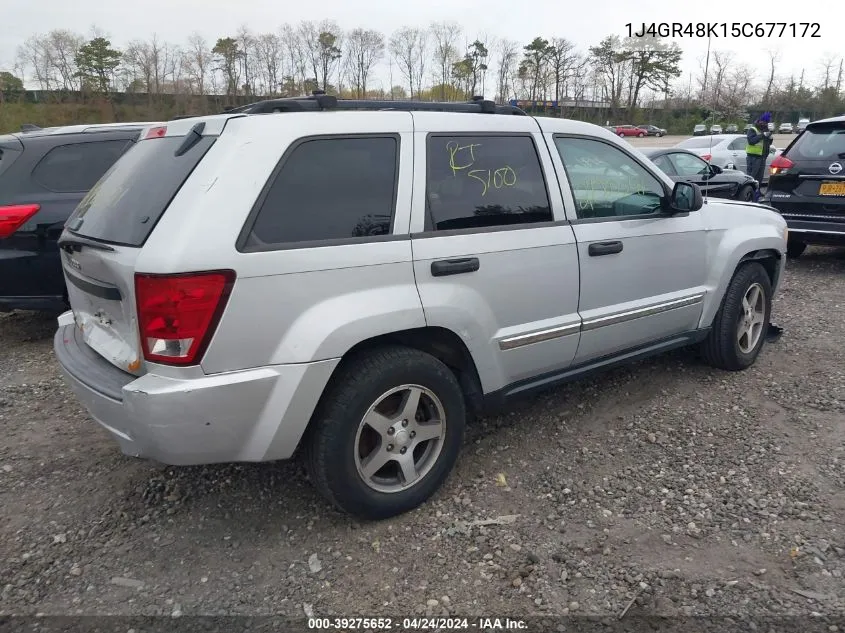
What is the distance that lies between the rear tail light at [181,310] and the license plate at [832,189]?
24.7 feet

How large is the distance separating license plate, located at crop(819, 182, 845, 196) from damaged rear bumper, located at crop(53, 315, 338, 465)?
7214mm

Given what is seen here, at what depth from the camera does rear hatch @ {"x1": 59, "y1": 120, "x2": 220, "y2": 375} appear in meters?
2.52

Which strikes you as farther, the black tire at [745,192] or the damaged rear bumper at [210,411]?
the black tire at [745,192]

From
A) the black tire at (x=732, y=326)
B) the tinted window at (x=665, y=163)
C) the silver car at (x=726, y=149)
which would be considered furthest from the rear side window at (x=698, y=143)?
the black tire at (x=732, y=326)

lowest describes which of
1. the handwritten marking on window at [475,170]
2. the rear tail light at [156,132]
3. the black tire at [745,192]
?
the black tire at [745,192]

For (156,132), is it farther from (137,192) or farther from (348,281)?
(348,281)

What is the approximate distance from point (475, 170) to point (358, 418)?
1344 mm

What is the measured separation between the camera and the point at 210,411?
2422mm

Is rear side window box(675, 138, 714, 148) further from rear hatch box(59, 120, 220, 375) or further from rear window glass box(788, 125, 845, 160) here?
rear hatch box(59, 120, 220, 375)

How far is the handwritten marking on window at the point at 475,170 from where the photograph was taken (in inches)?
121

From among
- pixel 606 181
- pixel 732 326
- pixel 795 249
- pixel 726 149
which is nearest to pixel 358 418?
pixel 606 181

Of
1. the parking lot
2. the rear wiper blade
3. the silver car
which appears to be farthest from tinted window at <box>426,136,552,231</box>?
the parking lot

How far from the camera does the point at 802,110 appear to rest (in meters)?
52.0

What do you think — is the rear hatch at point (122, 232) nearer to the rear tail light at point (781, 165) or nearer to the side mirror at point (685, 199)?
the side mirror at point (685, 199)
